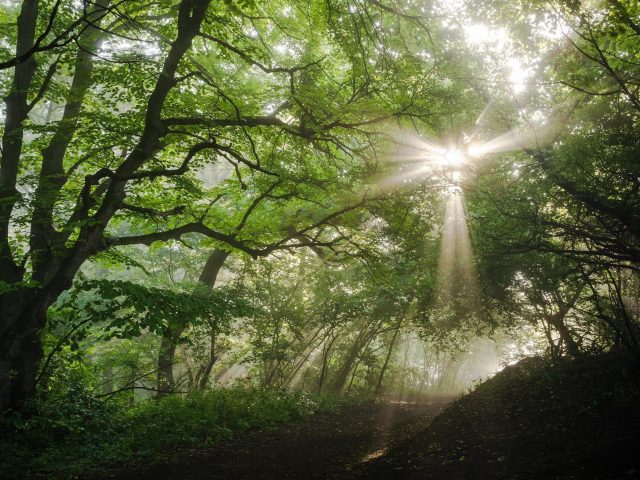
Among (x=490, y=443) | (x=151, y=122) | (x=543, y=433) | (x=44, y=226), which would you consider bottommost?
(x=490, y=443)

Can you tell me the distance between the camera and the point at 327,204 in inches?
467

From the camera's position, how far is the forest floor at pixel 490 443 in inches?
217

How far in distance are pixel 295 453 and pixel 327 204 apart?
6458 millimetres

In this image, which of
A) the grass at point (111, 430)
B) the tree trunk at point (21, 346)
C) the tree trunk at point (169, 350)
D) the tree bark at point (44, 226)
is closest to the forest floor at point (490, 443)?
the grass at point (111, 430)

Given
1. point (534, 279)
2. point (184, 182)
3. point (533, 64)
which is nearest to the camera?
point (184, 182)

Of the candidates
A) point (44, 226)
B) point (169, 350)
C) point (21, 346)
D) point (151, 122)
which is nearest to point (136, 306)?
point (151, 122)

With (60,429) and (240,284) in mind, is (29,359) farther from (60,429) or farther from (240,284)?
(240,284)

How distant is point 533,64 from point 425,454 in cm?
946

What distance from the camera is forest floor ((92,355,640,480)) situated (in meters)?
5.52

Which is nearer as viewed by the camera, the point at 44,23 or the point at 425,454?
the point at 425,454

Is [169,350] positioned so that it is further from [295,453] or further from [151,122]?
[151,122]

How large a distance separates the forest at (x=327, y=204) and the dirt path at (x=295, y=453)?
3.2 inches

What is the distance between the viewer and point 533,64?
1034 centimetres

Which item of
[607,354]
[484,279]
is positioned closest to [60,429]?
[484,279]
